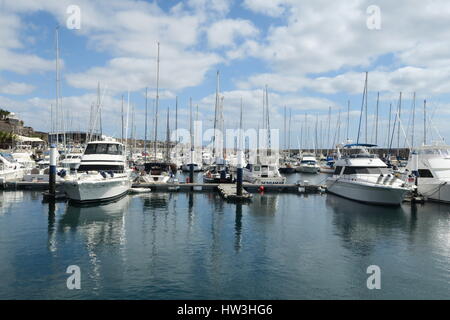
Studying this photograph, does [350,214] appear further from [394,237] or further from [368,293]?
[368,293]

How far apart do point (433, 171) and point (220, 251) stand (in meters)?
27.9

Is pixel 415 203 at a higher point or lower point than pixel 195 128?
lower

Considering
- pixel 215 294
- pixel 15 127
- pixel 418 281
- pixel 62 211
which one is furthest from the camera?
pixel 15 127

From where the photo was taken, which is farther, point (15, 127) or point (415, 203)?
point (15, 127)

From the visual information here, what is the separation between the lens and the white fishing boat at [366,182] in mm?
30312

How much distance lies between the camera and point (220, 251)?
17031 millimetres

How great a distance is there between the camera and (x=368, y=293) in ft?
41.0

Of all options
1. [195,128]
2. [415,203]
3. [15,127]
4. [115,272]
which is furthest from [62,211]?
[15,127]

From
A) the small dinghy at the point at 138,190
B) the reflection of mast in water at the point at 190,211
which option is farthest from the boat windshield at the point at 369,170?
the small dinghy at the point at 138,190


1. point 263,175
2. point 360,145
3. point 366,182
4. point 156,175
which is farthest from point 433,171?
point 156,175

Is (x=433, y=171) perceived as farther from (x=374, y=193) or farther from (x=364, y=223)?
(x=364, y=223)

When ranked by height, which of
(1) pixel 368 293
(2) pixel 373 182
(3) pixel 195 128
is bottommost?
(1) pixel 368 293
